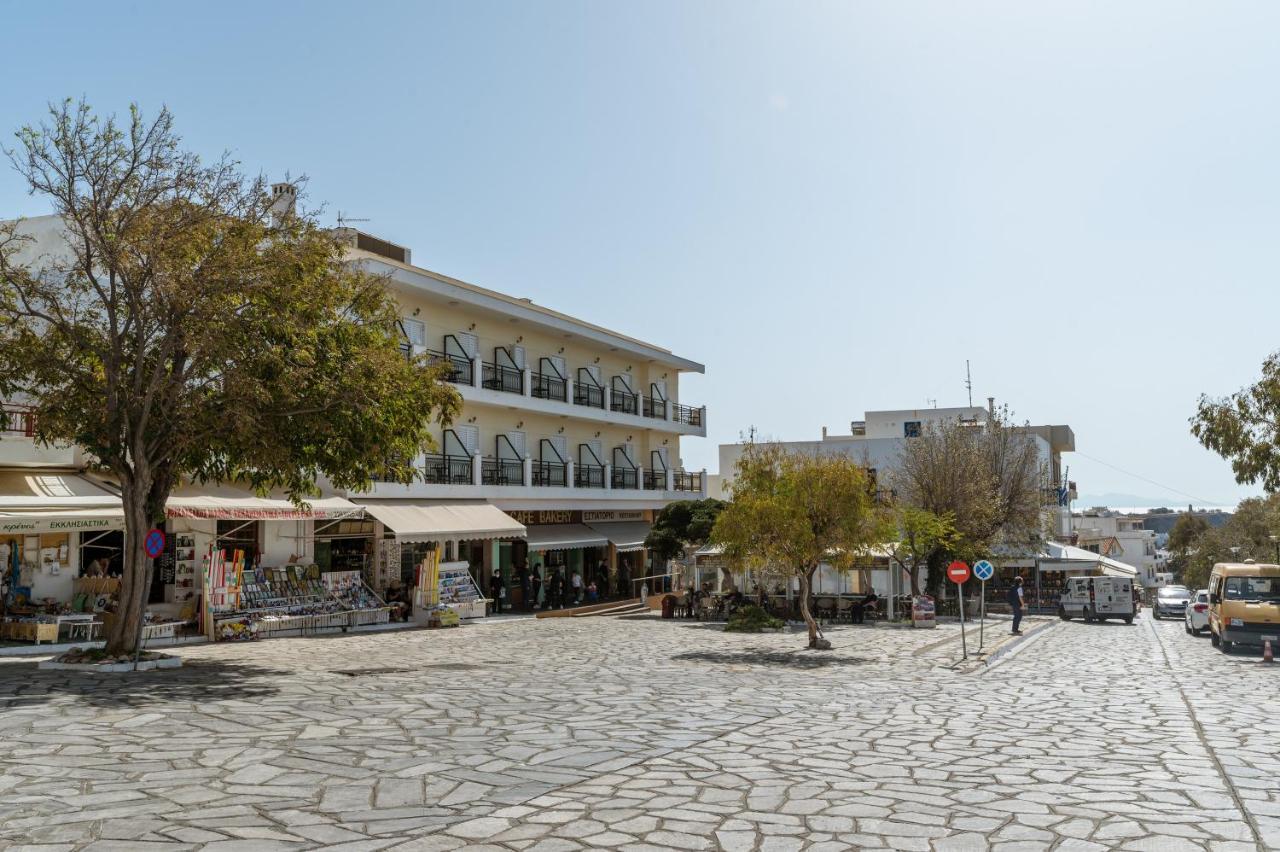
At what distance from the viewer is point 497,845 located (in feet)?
22.9

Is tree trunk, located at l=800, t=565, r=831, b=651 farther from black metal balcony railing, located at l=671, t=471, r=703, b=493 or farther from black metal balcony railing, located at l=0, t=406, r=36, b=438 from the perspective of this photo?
black metal balcony railing, located at l=671, t=471, r=703, b=493

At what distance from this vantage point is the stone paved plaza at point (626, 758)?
732 centimetres

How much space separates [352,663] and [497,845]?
1203 cm

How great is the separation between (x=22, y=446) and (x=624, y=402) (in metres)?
24.9

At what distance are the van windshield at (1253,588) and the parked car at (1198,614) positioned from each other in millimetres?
5376

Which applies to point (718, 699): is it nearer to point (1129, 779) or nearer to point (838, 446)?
point (1129, 779)

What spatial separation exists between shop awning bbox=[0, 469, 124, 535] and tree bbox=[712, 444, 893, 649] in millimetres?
12942

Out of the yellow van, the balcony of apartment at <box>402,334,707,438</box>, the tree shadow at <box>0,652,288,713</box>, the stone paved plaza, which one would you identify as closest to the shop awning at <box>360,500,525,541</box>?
the balcony of apartment at <box>402,334,707,438</box>

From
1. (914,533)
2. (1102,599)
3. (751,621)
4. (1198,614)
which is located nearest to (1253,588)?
(1198,614)

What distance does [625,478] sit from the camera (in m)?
42.4

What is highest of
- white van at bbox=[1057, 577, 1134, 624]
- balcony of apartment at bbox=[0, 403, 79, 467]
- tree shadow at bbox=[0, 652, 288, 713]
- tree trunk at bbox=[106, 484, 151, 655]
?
balcony of apartment at bbox=[0, 403, 79, 467]

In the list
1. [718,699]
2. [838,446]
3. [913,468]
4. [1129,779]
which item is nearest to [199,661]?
[718,699]

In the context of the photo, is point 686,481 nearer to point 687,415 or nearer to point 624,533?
point 687,415

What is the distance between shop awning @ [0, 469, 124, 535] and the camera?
18.6m
